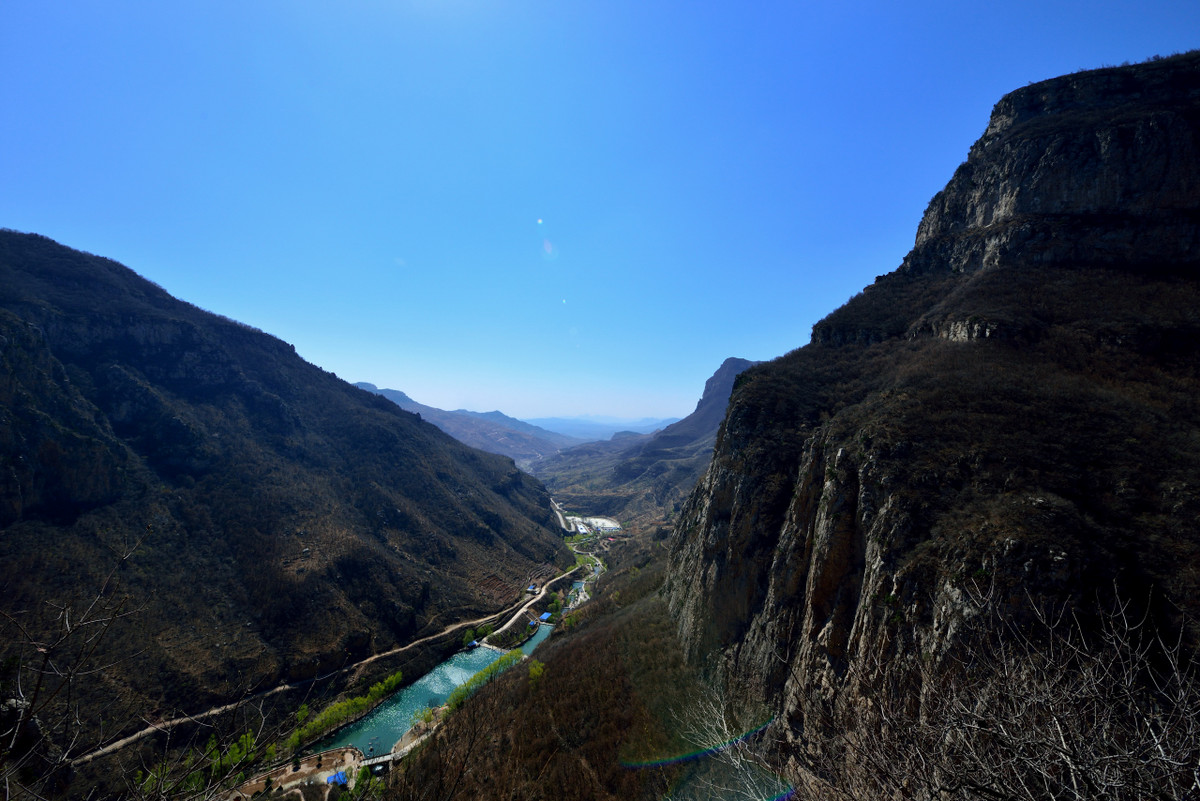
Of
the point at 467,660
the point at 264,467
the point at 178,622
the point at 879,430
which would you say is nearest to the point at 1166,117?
the point at 879,430

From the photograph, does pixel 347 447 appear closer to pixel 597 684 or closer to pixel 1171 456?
pixel 597 684

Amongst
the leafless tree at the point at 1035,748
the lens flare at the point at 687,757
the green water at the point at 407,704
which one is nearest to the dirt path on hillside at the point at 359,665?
the green water at the point at 407,704

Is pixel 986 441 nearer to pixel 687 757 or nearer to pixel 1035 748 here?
pixel 1035 748

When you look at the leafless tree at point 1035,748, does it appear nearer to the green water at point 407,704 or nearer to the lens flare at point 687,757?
the lens flare at point 687,757

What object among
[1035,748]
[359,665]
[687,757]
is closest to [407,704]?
[359,665]

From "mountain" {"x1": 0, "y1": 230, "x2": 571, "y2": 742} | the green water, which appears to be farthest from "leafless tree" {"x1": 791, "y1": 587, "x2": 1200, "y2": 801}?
the green water

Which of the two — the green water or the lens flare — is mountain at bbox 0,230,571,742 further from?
the lens flare
